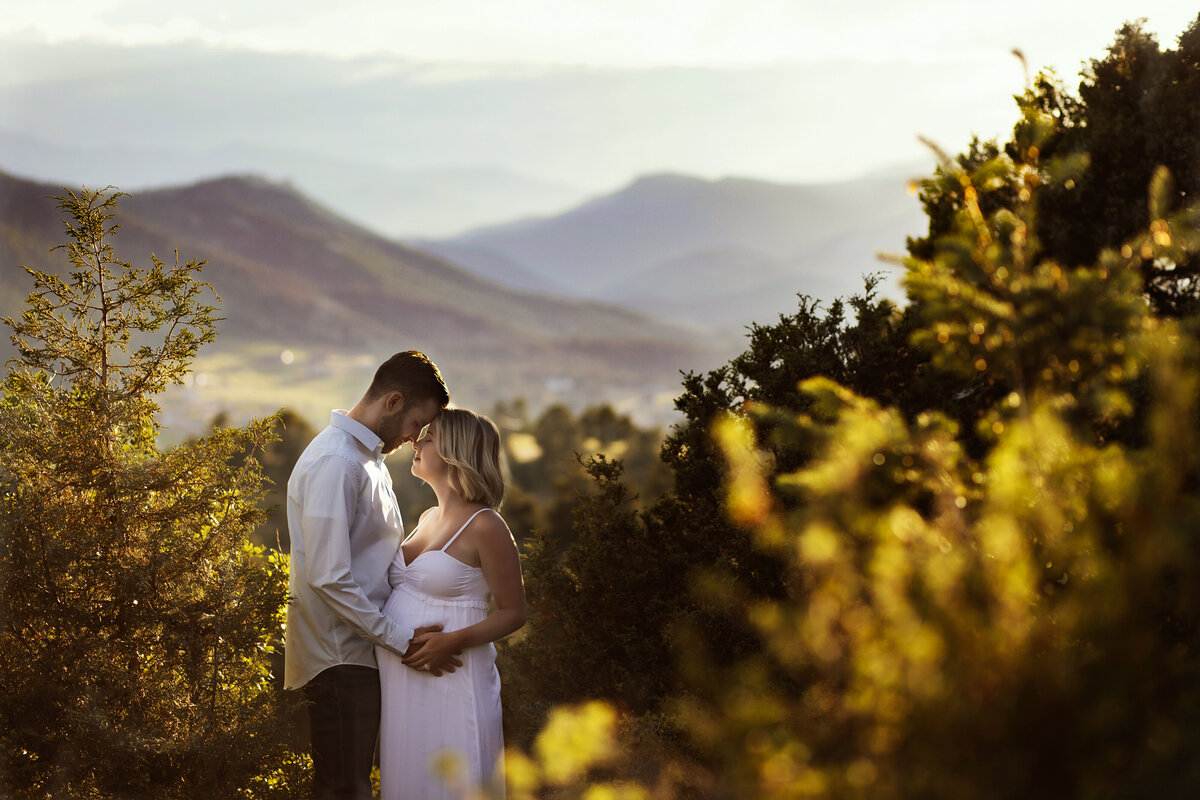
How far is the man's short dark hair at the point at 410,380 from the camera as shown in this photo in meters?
4.86

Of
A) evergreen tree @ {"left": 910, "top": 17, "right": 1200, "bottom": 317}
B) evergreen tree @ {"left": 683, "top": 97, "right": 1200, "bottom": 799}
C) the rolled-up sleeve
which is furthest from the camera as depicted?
evergreen tree @ {"left": 910, "top": 17, "right": 1200, "bottom": 317}

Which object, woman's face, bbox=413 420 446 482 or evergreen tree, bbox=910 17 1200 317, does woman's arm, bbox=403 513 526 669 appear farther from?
evergreen tree, bbox=910 17 1200 317

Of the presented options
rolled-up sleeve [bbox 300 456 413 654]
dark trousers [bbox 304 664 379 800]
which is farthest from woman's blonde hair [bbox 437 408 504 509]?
dark trousers [bbox 304 664 379 800]

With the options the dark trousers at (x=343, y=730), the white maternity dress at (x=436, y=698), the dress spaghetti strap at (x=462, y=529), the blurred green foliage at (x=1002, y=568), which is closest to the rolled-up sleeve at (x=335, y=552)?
the white maternity dress at (x=436, y=698)

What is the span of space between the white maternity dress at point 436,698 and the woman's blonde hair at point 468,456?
17cm

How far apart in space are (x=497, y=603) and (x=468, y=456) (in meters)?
0.85

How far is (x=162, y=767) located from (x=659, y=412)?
167729 mm

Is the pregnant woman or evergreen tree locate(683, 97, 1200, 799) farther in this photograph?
the pregnant woman

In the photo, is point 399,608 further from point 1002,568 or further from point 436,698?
point 1002,568

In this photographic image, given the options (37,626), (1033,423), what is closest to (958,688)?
(1033,423)

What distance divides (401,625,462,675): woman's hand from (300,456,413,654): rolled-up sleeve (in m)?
0.08

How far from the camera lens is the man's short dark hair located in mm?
4859

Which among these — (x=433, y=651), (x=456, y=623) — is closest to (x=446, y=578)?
(x=456, y=623)

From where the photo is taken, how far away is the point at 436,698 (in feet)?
15.5
